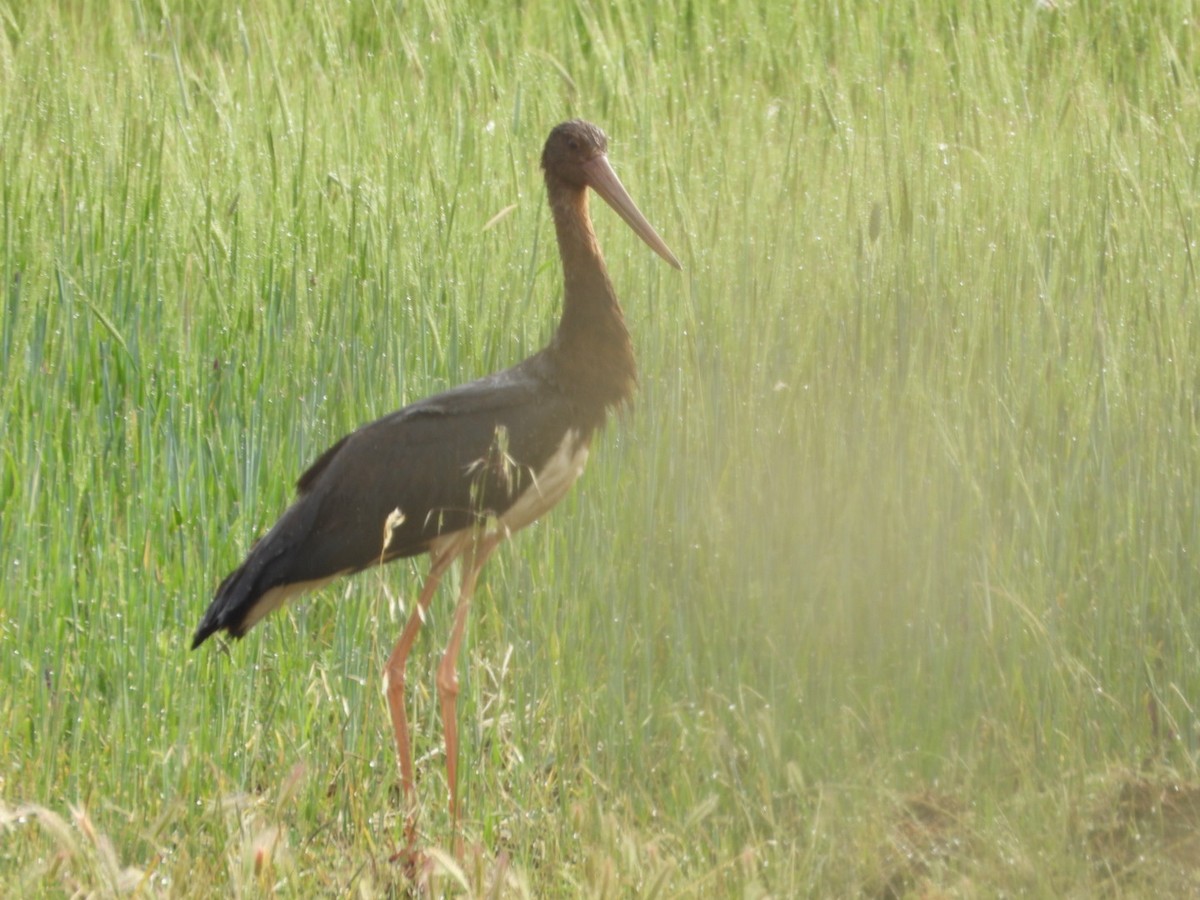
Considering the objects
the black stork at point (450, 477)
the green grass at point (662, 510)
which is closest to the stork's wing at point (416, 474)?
the black stork at point (450, 477)

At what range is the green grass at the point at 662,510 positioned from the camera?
102 inches

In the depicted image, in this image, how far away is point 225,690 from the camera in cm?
305

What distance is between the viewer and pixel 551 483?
322 centimetres

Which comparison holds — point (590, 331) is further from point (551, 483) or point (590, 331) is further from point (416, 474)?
point (416, 474)

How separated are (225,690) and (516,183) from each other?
5.54 feet

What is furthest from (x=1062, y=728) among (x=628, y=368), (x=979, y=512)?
(x=628, y=368)

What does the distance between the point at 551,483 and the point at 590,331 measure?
34 cm

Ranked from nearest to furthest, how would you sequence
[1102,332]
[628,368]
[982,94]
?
1. [1102,332]
2. [628,368]
3. [982,94]

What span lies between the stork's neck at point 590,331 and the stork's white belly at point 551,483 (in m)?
0.11

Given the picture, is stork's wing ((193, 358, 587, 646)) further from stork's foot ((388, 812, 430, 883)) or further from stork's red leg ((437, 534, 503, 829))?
stork's foot ((388, 812, 430, 883))

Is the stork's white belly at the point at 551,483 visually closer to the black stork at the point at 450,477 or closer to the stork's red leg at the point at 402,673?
the black stork at the point at 450,477

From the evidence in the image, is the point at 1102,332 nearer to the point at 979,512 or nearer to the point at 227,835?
the point at 979,512

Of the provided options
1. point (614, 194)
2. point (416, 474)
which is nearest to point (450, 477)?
point (416, 474)

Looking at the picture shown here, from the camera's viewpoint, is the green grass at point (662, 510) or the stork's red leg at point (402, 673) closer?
the green grass at point (662, 510)
